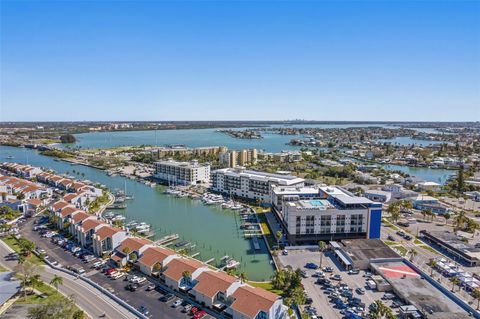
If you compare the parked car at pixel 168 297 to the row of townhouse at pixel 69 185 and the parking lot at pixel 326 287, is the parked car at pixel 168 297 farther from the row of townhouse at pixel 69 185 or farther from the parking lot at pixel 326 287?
the row of townhouse at pixel 69 185

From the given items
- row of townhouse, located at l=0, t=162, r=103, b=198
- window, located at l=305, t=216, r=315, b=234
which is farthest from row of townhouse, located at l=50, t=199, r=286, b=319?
row of townhouse, located at l=0, t=162, r=103, b=198

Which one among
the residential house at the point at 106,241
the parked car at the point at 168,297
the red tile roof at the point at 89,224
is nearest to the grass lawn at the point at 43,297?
the residential house at the point at 106,241

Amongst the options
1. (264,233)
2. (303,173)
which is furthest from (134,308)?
(303,173)

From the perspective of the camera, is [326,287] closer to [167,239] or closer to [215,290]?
[215,290]

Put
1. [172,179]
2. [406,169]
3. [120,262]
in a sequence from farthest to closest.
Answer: [406,169]
[172,179]
[120,262]

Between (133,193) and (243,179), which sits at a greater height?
(243,179)

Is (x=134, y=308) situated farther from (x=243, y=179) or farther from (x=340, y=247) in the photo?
(x=243, y=179)
